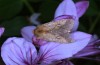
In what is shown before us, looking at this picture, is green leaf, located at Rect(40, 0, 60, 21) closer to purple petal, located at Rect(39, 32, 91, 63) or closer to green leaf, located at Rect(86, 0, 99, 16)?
green leaf, located at Rect(86, 0, 99, 16)

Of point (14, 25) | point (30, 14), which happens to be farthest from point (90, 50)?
point (30, 14)

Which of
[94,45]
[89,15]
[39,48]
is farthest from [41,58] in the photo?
[89,15]

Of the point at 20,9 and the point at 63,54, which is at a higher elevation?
the point at 20,9

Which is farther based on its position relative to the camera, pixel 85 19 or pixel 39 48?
pixel 85 19

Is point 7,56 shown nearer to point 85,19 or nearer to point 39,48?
point 39,48

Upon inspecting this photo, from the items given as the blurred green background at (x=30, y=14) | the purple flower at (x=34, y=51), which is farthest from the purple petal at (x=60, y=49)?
the blurred green background at (x=30, y=14)

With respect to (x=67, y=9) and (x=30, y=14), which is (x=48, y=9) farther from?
(x=67, y=9)

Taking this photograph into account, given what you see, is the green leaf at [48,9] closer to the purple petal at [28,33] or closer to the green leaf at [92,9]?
the green leaf at [92,9]
